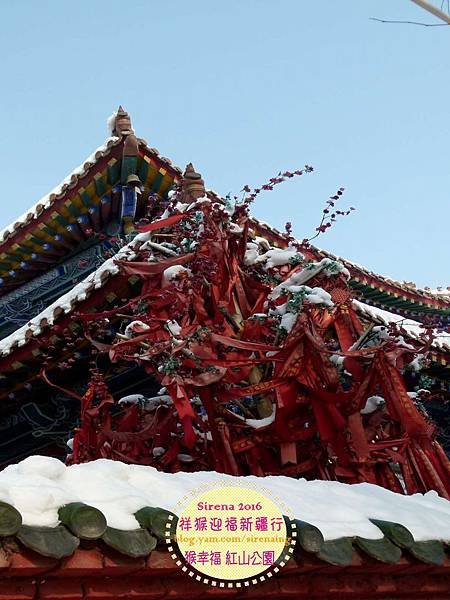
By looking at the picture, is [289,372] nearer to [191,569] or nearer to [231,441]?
[231,441]

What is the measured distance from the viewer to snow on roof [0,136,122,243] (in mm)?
8570

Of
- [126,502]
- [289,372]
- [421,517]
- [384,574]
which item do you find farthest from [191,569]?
[289,372]

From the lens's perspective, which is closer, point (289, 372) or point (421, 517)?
point (421, 517)

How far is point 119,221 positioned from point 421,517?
21.4 feet

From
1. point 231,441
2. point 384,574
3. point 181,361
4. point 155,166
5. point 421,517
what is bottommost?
point 384,574

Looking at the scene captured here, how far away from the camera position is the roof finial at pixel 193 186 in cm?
635

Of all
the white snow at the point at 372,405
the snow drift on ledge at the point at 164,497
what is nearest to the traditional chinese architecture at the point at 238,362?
the white snow at the point at 372,405

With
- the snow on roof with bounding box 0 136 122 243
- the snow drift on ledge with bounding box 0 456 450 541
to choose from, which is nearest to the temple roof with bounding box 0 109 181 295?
the snow on roof with bounding box 0 136 122 243

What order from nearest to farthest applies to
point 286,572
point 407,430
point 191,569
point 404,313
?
1. point 191,569
2. point 286,572
3. point 407,430
4. point 404,313

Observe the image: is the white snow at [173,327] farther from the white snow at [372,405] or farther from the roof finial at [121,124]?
the roof finial at [121,124]

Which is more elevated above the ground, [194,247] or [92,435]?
[194,247]

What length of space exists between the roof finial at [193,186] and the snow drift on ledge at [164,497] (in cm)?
317

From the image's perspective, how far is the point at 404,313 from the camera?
13648mm

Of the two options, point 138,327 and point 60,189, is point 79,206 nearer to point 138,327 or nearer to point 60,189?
point 60,189
